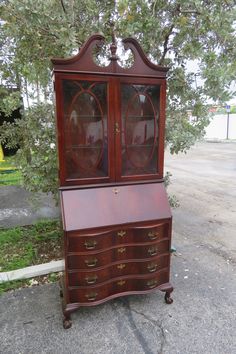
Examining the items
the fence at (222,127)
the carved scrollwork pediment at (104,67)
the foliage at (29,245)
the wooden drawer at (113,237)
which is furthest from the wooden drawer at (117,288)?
the fence at (222,127)

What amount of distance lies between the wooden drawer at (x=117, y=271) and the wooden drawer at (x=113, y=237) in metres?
0.18

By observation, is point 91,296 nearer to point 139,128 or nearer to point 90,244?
point 90,244

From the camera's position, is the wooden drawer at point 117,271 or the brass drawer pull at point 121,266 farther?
the brass drawer pull at point 121,266

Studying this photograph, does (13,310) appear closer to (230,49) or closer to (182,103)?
(182,103)

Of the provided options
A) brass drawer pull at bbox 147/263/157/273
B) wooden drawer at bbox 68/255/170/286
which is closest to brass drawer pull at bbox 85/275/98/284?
wooden drawer at bbox 68/255/170/286

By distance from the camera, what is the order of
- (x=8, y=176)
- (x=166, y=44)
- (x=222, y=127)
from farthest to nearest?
(x=222, y=127), (x=8, y=176), (x=166, y=44)

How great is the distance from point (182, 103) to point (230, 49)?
64 cm

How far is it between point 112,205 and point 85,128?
60cm

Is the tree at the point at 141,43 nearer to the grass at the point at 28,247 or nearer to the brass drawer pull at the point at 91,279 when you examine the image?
the grass at the point at 28,247

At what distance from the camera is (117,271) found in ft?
6.62

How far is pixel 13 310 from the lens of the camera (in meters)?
2.13

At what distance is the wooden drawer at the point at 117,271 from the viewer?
1.91 m

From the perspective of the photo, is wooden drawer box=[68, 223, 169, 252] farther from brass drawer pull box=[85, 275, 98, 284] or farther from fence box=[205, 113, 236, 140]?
fence box=[205, 113, 236, 140]

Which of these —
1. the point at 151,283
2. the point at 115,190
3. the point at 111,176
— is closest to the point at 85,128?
the point at 111,176
